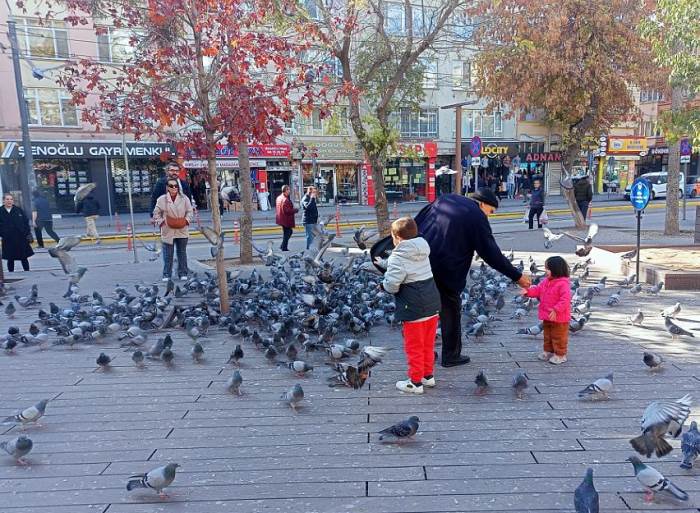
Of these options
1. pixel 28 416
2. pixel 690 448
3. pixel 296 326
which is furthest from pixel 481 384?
pixel 28 416

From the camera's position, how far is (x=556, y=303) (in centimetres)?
491

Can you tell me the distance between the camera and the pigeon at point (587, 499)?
258cm

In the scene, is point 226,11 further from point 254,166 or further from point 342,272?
point 254,166

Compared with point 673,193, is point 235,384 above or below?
below

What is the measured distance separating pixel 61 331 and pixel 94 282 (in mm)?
4024

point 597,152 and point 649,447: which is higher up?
point 597,152

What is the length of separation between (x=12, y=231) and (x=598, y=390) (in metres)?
11.6

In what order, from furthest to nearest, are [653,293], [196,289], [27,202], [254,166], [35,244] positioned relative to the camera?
[254,166] < [27,202] < [35,244] < [196,289] < [653,293]

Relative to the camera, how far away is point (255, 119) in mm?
6027

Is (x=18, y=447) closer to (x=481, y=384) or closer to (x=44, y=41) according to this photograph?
(x=481, y=384)

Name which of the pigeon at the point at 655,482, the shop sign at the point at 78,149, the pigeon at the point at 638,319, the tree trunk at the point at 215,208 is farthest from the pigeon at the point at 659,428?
the shop sign at the point at 78,149

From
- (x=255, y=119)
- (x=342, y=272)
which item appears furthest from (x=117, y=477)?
(x=342, y=272)

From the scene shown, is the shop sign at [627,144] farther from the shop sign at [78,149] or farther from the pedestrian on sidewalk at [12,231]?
the pedestrian on sidewalk at [12,231]

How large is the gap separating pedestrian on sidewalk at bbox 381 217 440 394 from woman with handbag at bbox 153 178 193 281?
6168mm
